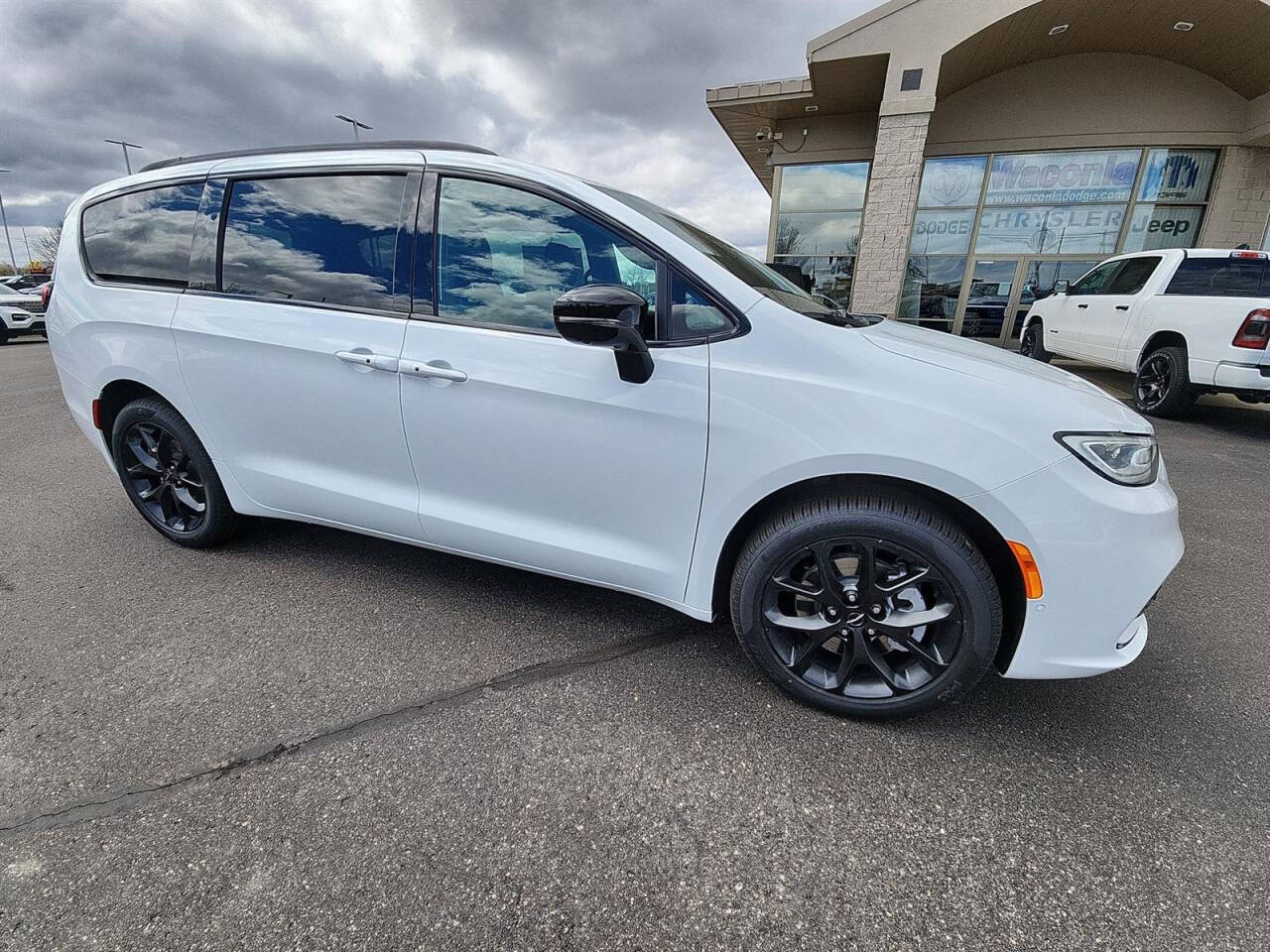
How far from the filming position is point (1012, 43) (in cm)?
978

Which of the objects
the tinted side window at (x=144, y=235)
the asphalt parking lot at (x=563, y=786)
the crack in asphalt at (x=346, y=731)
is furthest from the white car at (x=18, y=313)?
the crack in asphalt at (x=346, y=731)

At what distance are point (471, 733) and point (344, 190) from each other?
80.8 inches

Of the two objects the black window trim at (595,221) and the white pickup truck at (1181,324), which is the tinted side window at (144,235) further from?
the white pickup truck at (1181,324)

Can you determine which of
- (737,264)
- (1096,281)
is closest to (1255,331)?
(1096,281)

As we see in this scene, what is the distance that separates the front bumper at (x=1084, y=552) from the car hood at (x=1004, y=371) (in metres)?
0.25

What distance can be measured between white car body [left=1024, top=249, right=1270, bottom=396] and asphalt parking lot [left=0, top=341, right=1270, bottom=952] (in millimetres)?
4353

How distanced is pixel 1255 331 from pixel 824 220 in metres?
8.41

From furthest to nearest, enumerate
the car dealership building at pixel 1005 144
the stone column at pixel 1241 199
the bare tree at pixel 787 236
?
the bare tree at pixel 787 236, the stone column at pixel 1241 199, the car dealership building at pixel 1005 144

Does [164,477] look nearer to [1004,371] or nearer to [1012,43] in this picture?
[1004,371]

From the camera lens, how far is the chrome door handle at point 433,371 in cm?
209

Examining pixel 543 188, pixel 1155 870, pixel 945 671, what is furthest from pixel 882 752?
pixel 543 188

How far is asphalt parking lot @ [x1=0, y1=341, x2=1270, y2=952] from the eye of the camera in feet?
4.48

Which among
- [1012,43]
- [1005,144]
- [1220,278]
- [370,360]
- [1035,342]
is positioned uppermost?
[1012,43]

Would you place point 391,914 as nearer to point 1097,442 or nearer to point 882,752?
point 882,752
